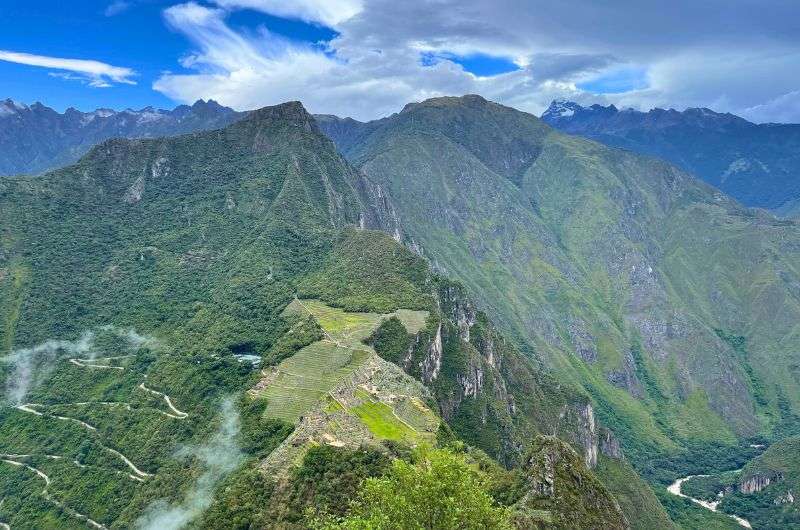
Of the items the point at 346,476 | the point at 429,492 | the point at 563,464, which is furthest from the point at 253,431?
the point at 429,492

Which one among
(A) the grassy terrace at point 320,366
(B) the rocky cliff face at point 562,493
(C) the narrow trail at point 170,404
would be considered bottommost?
(C) the narrow trail at point 170,404

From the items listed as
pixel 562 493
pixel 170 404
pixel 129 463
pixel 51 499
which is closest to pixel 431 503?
pixel 562 493

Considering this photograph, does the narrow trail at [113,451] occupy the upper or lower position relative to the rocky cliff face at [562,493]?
lower

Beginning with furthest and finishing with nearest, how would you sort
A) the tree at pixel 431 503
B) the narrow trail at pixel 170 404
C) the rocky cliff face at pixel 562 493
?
the narrow trail at pixel 170 404 < the rocky cliff face at pixel 562 493 < the tree at pixel 431 503

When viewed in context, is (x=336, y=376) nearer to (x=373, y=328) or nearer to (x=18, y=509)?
(x=373, y=328)

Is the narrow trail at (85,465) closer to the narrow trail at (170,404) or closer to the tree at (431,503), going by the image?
the narrow trail at (170,404)

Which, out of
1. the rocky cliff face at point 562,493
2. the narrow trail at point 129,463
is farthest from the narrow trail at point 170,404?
the rocky cliff face at point 562,493

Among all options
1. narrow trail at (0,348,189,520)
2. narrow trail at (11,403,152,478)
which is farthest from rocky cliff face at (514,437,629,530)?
narrow trail at (11,403,152,478)

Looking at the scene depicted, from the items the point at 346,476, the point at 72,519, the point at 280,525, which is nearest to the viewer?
the point at 280,525
